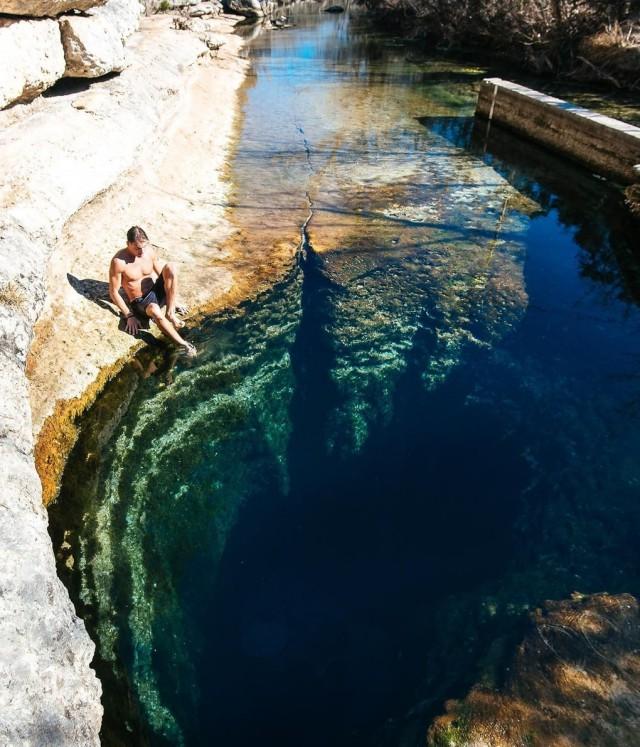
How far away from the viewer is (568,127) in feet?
34.4

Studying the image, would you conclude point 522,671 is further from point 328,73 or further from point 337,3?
point 337,3

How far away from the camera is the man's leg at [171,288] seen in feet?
18.6

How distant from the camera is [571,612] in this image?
3.56 meters

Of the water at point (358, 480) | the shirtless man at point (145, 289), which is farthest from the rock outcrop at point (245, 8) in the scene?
the shirtless man at point (145, 289)

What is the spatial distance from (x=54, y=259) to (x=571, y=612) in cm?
599

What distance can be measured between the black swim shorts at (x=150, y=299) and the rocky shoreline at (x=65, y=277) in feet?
1.03

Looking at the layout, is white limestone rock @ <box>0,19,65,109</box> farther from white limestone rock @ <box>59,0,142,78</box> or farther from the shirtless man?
the shirtless man

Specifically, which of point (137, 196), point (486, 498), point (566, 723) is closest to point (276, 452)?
point (486, 498)

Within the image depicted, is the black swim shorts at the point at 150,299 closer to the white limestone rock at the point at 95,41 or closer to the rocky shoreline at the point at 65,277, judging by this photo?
the rocky shoreline at the point at 65,277

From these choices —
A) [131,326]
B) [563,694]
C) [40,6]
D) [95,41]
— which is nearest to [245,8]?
[95,41]

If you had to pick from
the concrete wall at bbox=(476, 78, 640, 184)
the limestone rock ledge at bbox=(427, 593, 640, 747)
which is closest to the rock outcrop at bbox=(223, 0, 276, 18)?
the concrete wall at bbox=(476, 78, 640, 184)

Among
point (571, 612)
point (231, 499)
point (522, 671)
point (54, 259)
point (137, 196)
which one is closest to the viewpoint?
point (522, 671)

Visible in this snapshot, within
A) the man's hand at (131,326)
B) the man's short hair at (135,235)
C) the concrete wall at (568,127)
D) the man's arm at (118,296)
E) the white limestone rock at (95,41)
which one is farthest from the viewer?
the concrete wall at (568,127)

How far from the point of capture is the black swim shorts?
5742 millimetres
